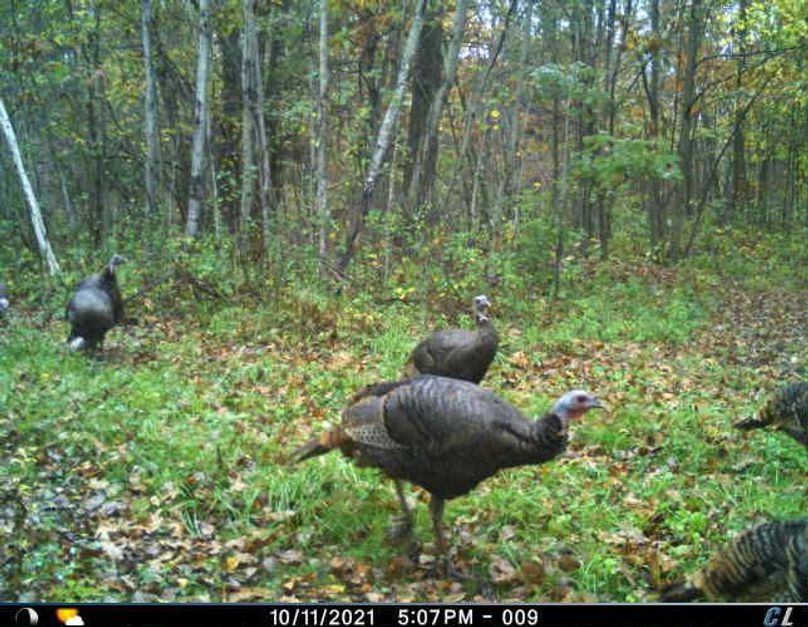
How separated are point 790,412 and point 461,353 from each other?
8.95 feet

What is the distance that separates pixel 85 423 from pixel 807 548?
5.10 metres

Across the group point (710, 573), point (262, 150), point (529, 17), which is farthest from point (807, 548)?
point (529, 17)

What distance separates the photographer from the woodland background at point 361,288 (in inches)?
189

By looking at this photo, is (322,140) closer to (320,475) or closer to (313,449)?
(320,475)

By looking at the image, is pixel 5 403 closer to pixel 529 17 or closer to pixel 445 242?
pixel 445 242

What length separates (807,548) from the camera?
11.4 ft

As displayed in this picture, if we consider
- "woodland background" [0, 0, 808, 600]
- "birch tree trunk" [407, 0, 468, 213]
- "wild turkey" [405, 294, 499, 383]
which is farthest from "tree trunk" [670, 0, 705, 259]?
"wild turkey" [405, 294, 499, 383]

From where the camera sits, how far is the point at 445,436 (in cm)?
447

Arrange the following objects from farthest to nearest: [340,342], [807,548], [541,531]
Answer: [340,342] < [541,531] < [807,548]

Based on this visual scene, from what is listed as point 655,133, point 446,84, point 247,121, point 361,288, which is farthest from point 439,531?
point 655,133

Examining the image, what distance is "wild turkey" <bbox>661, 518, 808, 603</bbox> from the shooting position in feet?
11.5

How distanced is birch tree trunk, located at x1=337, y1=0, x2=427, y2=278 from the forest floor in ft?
5.61

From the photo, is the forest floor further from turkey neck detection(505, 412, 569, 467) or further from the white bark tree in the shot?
the white bark tree
